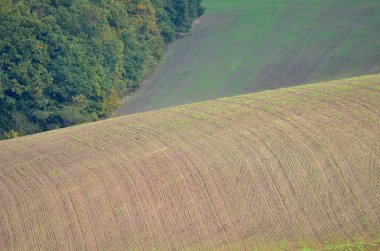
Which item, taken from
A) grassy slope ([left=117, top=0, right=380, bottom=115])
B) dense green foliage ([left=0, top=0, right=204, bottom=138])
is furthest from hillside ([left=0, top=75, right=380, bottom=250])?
grassy slope ([left=117, top=0, right=380, bottom=115])

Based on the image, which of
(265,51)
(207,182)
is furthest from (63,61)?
A: (207,182)

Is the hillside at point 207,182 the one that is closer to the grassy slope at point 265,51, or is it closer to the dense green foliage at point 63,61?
the dense green foliage at point 63,61

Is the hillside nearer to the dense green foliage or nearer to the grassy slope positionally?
the dense green foliage

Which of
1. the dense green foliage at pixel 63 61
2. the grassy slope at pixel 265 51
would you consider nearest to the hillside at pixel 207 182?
the dense green foliage at pixel 63 61

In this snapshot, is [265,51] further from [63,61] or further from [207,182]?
[207,182]

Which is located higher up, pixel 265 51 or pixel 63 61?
pixel 63 61

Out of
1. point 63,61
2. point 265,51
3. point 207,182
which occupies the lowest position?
point 265,51
